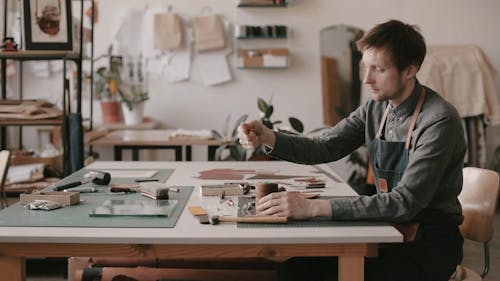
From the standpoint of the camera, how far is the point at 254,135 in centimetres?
230

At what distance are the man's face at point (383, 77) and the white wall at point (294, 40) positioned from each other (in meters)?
3.57

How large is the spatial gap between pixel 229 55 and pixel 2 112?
7.87ft

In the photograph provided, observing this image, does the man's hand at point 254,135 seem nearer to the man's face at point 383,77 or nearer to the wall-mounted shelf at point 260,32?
the man's face at point 383,77

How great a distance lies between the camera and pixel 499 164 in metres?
5.41

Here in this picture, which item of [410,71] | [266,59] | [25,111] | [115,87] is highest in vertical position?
[266,59]

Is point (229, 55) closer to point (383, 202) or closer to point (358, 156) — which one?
point (358, 156)

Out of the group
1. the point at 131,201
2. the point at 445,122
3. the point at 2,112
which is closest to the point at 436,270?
the point at 445,122

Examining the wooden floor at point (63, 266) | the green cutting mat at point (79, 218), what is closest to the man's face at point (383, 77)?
the green cutting mat at point (79, 218)

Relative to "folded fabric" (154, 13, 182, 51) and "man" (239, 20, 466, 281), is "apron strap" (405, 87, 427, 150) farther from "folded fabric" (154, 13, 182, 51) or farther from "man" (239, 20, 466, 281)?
"folded fabric" (154, 13, 182, 51)

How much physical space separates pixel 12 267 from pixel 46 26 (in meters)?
2.20

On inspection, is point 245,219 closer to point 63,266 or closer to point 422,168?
point 422,168

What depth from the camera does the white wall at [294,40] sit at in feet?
18.3

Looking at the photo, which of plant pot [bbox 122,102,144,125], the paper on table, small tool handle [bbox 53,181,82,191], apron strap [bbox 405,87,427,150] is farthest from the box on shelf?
apron strap [bbox 405,87,427,150]

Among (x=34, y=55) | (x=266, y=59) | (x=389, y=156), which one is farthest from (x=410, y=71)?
(x=266, y=59)
